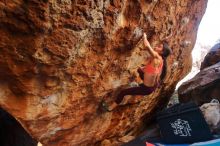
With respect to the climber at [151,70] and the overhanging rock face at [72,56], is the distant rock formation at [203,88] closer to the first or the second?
the overhanging rock face at [72,56]

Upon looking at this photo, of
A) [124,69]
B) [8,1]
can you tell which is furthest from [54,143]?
[8,1]

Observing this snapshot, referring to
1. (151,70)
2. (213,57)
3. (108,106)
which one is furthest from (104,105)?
(213,57)

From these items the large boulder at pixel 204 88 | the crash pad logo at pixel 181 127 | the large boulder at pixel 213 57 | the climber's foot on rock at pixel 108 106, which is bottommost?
the crash pad logo at pixel 181 127

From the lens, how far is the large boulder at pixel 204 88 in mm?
7402

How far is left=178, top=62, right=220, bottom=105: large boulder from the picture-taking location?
740 centimetres

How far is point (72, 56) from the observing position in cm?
394

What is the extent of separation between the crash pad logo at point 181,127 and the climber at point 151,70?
150 centimetres

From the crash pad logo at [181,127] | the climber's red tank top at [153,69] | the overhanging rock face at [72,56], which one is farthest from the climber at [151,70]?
the crash pad logo at [181,127]

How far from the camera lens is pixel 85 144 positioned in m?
5.77

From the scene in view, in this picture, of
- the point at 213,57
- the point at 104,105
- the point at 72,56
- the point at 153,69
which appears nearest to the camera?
the point at 72,56

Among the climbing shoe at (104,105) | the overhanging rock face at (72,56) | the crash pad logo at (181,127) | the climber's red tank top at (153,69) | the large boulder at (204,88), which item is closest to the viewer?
the overhanging rock face at (72,56)

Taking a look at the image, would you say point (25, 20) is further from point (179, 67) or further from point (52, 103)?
point (179, 67)

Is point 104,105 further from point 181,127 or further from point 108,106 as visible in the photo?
point 181,127

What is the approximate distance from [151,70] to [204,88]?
336cm
